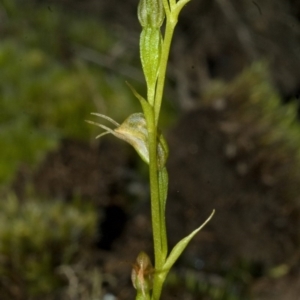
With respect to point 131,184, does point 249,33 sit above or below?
above

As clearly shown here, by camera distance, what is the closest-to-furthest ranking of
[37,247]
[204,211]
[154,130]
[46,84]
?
[154,130] < [37,247] < [204,211] < [46,84]

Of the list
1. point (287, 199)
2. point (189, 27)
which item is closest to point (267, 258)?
point (287, 199)

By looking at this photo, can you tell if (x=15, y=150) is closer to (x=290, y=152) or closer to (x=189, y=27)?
(x=290, y=152)

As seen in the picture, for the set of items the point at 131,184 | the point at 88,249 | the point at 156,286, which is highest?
the point at 156,286

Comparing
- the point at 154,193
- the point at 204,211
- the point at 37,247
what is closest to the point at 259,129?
the point at 204,211

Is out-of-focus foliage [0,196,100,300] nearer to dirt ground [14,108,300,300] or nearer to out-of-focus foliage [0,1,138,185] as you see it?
dirt ground [14,108,300,300]

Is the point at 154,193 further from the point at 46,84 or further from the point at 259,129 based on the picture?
the point at 46,84

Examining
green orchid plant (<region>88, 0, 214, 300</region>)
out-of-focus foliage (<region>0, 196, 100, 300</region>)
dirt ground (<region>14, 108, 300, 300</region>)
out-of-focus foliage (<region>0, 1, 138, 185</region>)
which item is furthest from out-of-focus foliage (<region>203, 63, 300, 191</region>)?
green orchid plant (<region>88, 0, 214, 300</region>)
